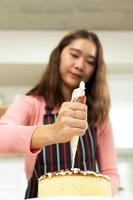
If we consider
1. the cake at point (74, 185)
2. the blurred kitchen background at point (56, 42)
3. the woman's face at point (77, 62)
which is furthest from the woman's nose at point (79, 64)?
the blurred kitchen background at point (56, 42)

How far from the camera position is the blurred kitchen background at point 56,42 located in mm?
2305

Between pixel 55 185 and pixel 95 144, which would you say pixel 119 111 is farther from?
pixel 55 185

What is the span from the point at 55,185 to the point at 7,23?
5.70ft

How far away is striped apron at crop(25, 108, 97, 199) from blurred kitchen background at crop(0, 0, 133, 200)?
86 cm

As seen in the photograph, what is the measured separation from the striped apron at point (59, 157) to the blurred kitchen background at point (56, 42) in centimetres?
86

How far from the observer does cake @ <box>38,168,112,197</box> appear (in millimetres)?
829

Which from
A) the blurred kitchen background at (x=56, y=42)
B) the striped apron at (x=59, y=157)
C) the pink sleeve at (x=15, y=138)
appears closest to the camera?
the pink sleeve at (x=15, y=138)

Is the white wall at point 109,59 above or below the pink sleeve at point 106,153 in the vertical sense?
above

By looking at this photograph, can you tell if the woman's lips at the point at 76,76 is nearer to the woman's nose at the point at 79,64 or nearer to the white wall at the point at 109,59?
the woman's nose at the point at 79,64

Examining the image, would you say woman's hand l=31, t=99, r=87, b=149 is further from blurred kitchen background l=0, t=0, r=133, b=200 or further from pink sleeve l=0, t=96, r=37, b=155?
blurred kitchen background l=0, t=0, r=133, b=200

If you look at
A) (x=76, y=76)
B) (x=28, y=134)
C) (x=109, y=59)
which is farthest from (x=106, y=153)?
(x=109, y=59)

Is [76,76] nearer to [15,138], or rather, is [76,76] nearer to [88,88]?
[88,88]

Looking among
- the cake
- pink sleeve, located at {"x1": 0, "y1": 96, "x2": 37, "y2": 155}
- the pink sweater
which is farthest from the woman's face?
the cake

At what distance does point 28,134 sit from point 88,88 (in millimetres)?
671
